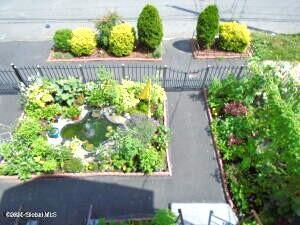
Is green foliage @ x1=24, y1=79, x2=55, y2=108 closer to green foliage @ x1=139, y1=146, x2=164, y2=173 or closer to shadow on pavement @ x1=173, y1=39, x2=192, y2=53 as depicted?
green foliage @ x1=139, y1=146, x2=164, y2=173

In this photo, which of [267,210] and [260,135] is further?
[260,135]

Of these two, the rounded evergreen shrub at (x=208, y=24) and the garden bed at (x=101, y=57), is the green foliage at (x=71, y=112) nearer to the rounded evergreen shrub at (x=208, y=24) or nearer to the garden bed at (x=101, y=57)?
the garden bed at (x=101, y=57)

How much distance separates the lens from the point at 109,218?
24.2ft

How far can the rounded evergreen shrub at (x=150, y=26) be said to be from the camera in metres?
10.7

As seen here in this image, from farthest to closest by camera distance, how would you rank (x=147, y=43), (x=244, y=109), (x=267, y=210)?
(x=147, y=43) → (x=244, y=109) → (x=267, y=210)

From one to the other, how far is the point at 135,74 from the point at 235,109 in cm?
392

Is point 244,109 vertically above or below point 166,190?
above

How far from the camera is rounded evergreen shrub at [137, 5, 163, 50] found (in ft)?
35.1

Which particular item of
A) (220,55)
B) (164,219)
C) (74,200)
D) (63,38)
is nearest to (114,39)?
(63,38)

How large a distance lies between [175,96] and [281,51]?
492cm

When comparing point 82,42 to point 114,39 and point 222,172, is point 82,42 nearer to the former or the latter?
point 114,39

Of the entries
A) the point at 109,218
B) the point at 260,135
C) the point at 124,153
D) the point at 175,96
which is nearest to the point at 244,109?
the point at 260,135

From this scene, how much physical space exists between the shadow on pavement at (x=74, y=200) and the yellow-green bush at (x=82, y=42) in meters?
5.16

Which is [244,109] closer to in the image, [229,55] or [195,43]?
[229,55]
